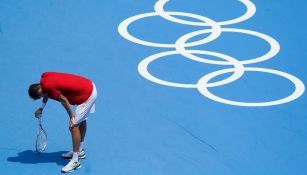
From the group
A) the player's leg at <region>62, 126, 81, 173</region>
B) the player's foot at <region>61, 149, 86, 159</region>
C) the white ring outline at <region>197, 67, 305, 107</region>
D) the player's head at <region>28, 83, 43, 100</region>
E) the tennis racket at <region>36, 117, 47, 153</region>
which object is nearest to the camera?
the player's head at <region>28, 83, 43, 100</region>

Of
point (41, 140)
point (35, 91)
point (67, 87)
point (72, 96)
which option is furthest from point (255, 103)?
point (35, 91)

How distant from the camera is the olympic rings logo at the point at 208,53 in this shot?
39.6 feet

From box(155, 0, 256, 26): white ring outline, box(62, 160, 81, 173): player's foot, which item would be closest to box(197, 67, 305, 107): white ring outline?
box(155, 0, 256, 26): white ring outline

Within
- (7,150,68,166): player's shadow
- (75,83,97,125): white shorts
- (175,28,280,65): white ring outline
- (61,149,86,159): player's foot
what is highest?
(175,28,280,65): white ring outline

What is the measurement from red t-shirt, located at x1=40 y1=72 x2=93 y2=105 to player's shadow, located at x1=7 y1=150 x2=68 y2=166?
1039mm

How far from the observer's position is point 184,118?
11164 millimetres

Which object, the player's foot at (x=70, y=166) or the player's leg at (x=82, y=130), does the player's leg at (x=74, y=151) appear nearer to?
the player's foot at (x=70, y=166)

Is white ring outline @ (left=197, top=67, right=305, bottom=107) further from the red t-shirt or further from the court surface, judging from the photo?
the red t-shirt

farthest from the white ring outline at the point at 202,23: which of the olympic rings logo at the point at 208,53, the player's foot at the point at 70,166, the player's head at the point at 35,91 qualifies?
the player's head at the point at 35,91

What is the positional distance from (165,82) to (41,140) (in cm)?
301

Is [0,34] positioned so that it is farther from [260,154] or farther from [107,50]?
[260,154]

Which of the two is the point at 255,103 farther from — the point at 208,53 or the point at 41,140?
the point at 41,140

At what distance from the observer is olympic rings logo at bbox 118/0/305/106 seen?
12062 mm

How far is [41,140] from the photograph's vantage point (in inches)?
395
